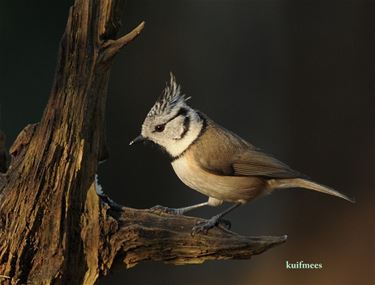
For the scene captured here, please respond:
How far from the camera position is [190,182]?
232cm

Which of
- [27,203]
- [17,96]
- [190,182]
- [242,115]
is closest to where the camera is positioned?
[27,203]

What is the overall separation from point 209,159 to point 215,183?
10cm

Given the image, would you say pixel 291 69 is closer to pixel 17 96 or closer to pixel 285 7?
pixel 285 7

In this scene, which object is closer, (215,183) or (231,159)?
(215,183)

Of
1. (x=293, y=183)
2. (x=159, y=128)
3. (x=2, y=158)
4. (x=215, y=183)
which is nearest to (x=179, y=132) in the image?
(x=159, y=128)

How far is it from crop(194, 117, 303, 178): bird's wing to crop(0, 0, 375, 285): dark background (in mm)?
486

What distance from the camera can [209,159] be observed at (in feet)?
7.79

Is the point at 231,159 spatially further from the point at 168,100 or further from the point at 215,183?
the point at 168,100

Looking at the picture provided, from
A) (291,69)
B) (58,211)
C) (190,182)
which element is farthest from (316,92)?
(58,211)

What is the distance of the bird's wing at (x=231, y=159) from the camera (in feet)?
7.79

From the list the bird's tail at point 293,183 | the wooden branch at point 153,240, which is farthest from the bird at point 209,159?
→ the wooden branch at point 153,240

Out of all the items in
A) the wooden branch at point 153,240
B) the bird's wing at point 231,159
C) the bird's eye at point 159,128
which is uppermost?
the bird's eye at point 159,128

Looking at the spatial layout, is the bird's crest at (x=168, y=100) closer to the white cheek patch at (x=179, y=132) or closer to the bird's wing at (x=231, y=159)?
the white cheek patch at (x=179, y=132)

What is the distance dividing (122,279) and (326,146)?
4.19ft
